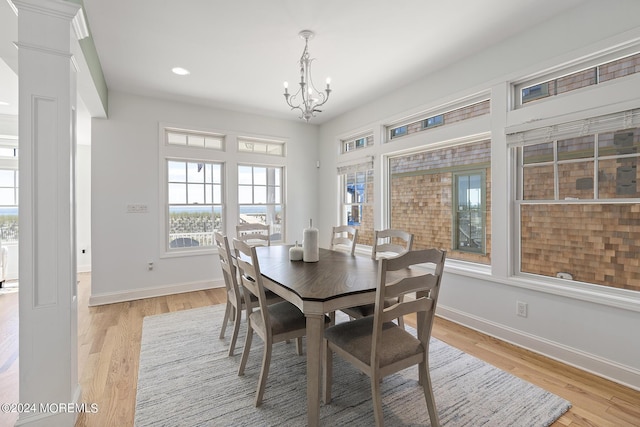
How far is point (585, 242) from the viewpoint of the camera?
2.37 m

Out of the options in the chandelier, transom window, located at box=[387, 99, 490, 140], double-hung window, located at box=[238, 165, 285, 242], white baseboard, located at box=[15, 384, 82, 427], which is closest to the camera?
white baseboard, located at box=[15, 384, 82, 427]

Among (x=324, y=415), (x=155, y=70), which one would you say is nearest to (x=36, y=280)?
(x=324, y=415)

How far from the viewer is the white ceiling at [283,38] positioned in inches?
89.9

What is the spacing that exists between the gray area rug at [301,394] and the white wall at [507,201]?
0.61 metres

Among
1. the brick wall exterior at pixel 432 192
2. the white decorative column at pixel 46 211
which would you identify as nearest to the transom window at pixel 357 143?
the brick wall exterior at pixel 432 192

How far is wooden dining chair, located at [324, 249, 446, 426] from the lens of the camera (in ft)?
4.75

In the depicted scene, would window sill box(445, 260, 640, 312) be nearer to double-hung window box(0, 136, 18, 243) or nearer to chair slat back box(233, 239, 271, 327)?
chair slat back box(233, 239, 271, 327)

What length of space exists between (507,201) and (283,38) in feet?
8.40

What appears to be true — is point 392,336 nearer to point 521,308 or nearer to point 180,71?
point 521,308

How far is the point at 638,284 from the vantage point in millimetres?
2104

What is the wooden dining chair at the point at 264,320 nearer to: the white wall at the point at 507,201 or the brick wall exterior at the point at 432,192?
the white wall at the point at 507,201

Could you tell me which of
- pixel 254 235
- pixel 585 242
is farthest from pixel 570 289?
pixel 254 235

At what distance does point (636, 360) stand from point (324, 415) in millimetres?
2185

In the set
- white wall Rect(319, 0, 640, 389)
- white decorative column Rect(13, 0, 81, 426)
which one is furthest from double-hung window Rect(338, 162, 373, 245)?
white decorative column Rect(13, 0, 81, 426)
